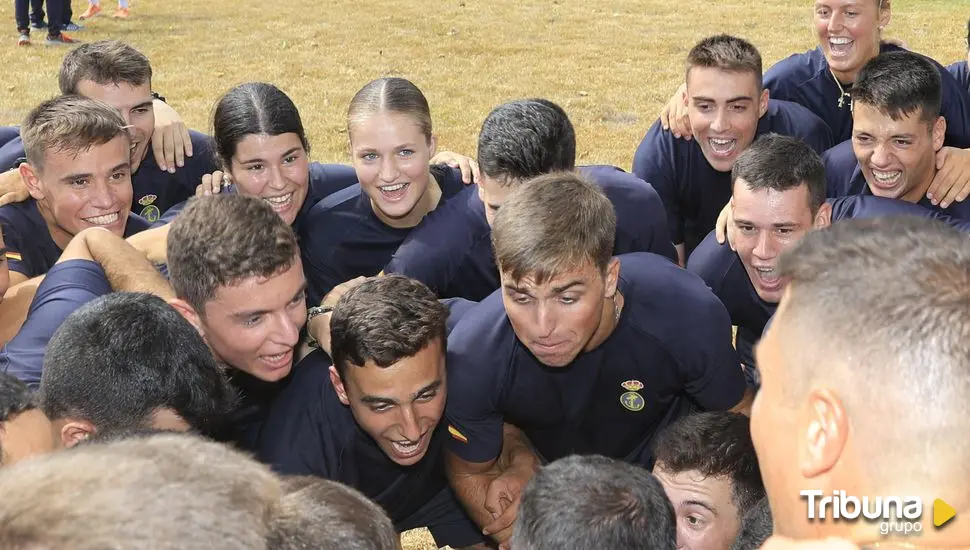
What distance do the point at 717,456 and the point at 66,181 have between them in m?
3.46

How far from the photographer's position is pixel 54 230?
547cm

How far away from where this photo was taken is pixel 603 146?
1105 centimetres

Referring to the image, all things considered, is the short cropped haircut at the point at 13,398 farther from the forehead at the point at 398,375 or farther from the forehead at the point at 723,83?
the forehead at the point at 723,83

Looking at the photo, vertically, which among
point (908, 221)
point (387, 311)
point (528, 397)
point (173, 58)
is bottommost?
point (173, 58)

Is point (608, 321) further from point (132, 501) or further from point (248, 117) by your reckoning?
point (132, 501)

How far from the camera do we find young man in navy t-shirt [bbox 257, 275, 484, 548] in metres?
4.14

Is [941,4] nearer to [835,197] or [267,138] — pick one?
[835,197]

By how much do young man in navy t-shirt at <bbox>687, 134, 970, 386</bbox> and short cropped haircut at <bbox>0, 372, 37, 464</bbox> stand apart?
318 centimetres

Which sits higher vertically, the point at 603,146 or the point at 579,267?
the point at 579,267

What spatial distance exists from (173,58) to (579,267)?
12316mm

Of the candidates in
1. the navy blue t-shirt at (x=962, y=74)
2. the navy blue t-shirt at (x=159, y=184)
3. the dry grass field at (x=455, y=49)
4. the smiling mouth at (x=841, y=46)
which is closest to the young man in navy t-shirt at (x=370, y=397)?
the navy blue t-shirt at (x=159, y=184)

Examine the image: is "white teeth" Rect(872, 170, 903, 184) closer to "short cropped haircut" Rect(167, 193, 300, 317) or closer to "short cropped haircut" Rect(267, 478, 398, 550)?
"short cropped haircut" Rect(167, 193, 300, 317)

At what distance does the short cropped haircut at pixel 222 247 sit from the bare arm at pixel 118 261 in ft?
0.77

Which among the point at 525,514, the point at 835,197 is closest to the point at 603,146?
the point at 835,197
